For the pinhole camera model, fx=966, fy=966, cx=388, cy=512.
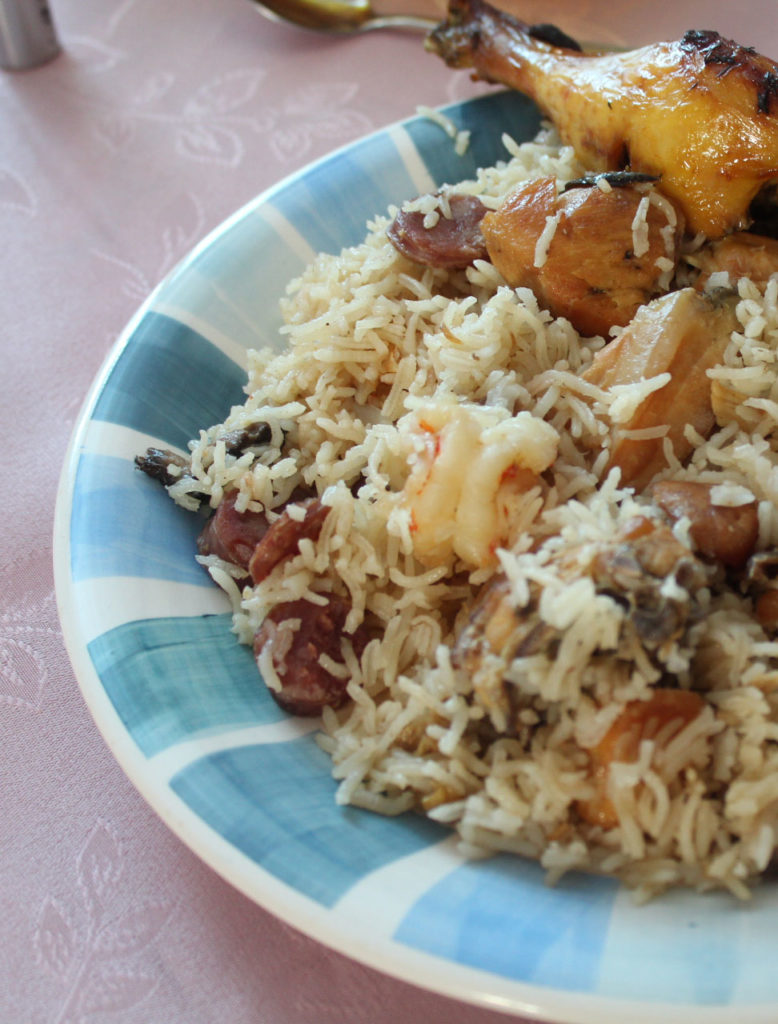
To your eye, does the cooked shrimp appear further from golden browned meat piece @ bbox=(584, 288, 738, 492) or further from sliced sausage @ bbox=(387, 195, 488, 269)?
sliced sausage @ bbox=(387, 195, 488, 269)

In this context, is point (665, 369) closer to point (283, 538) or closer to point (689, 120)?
point (689, 120)

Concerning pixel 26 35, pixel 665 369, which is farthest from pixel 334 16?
pixel 665 369

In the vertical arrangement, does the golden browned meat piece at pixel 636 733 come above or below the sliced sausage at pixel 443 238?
below

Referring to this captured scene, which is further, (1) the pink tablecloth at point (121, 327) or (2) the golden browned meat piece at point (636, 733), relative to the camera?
(1) the pink tablecloth at point (121, 327)

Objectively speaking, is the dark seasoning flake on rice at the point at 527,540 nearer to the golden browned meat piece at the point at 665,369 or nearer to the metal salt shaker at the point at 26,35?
the golden browned meat piece at the point at 665,369

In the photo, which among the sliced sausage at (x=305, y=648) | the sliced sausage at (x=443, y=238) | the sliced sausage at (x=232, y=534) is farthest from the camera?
the sliced sausage at (x=443, y=238)

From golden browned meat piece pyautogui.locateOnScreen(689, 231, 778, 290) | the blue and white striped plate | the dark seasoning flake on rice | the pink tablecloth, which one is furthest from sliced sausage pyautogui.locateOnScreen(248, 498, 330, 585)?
golden browned meat piece pyautogui.locateOnScreen(689, 231, 778, 290)

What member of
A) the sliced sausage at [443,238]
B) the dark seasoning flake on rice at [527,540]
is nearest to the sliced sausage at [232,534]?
the dark seasoning flake on rice at [527,540]
